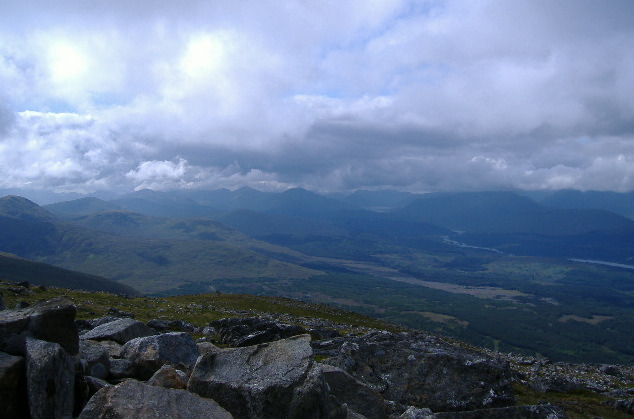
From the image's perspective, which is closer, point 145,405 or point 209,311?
point 145,405

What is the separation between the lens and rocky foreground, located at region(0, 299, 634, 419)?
12.2 metres

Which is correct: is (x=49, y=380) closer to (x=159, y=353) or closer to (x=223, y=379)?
(x=223, y=379)

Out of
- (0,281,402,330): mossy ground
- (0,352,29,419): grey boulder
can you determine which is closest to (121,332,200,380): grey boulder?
(0,352,29,419): grey boulder

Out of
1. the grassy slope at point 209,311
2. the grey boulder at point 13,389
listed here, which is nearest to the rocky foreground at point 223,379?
the grey boulder at point 13,389

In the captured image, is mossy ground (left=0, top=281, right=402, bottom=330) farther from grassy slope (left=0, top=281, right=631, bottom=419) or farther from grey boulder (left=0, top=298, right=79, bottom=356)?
grey boulder (left=0, top=298, right=79, bottom=356)

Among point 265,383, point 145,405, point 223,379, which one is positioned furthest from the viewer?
point 223,379

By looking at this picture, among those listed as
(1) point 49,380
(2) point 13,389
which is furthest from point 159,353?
(2) point 13,389

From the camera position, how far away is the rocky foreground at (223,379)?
1223 cm

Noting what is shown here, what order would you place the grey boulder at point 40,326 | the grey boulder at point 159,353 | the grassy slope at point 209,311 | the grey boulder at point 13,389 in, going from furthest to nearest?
1. the grassy slope at point 209,311
2. the grey boulder at point 159,353
3. the grey boulder at point 40,326
4. the grey boulder at point 13,389

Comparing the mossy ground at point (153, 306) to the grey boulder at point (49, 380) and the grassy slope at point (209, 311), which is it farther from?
the grey boulder at point (49, 380)

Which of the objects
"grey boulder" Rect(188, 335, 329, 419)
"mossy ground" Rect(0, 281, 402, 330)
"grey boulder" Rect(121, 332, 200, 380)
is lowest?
"mossy ground" Rect(0, 281, 402, 330)

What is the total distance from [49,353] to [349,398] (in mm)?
11432

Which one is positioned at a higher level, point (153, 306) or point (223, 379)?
point (223, 379)

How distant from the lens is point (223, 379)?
1419 cm
